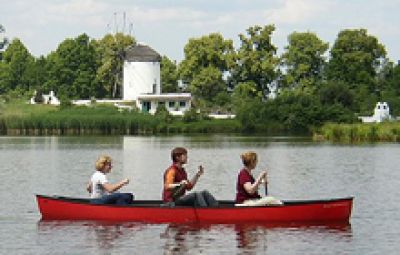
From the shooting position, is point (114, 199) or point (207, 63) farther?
point (207, 63)

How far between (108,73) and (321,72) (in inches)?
904

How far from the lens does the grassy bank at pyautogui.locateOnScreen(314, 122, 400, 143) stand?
231 feet

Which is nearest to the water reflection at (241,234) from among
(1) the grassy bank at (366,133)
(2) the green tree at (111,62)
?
(1) the grassy bank at (366,133)

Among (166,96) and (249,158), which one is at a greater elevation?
(166,96)

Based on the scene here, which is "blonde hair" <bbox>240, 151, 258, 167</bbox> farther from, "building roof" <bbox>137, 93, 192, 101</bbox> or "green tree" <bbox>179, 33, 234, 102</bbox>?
"green tree" <bbox>179, 33, 234, 102</bbox>

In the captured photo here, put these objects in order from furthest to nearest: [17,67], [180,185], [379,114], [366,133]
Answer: [17,67], [379,114], [366,133], [180,185]

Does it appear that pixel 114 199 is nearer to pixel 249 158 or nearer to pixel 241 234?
pixel 241 234

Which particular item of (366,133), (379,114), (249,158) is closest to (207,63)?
(379,114)

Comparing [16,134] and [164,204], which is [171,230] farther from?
[16,134]

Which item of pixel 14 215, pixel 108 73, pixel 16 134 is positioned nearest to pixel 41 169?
pixel 14 215

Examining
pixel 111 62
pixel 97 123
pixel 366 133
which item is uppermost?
pixel 111 62

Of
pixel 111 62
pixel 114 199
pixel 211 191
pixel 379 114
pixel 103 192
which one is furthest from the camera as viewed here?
pixel 111 62

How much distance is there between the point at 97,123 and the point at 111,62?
90.3 feet

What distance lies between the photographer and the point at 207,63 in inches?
4449
